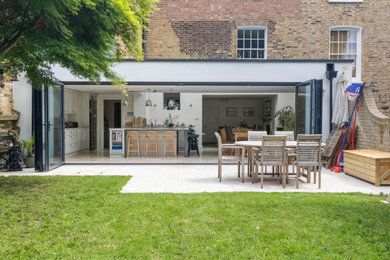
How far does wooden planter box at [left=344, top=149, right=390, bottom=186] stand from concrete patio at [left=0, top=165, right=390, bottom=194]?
0.46 feet

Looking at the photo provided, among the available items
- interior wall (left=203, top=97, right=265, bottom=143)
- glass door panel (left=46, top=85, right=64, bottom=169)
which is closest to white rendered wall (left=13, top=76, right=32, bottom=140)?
glass door panel (left=46, top=85, right=64, bottom=169)

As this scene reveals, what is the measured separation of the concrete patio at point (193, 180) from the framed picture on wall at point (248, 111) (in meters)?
10.1

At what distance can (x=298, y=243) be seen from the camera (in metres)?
3.58

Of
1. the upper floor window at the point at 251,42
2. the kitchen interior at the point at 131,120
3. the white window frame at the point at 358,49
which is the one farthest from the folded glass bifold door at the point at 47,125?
the white window frame at the point at 358,49

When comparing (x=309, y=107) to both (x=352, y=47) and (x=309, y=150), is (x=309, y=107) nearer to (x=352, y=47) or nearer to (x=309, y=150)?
(x=309, y=150)

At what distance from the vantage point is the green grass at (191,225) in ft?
11.1

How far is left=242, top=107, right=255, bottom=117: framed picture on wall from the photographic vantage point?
1925 centimetres

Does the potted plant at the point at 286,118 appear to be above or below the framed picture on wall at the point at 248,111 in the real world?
below

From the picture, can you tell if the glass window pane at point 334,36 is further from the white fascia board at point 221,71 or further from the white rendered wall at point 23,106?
the white rendered wall at point 23,106

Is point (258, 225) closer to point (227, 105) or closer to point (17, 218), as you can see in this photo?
point (17, 218)

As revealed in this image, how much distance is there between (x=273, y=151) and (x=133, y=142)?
6436 mm

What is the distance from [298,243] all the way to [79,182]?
4.52m

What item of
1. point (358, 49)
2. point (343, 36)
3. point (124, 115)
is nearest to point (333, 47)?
point (343, 36)

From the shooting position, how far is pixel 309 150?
6.54m
